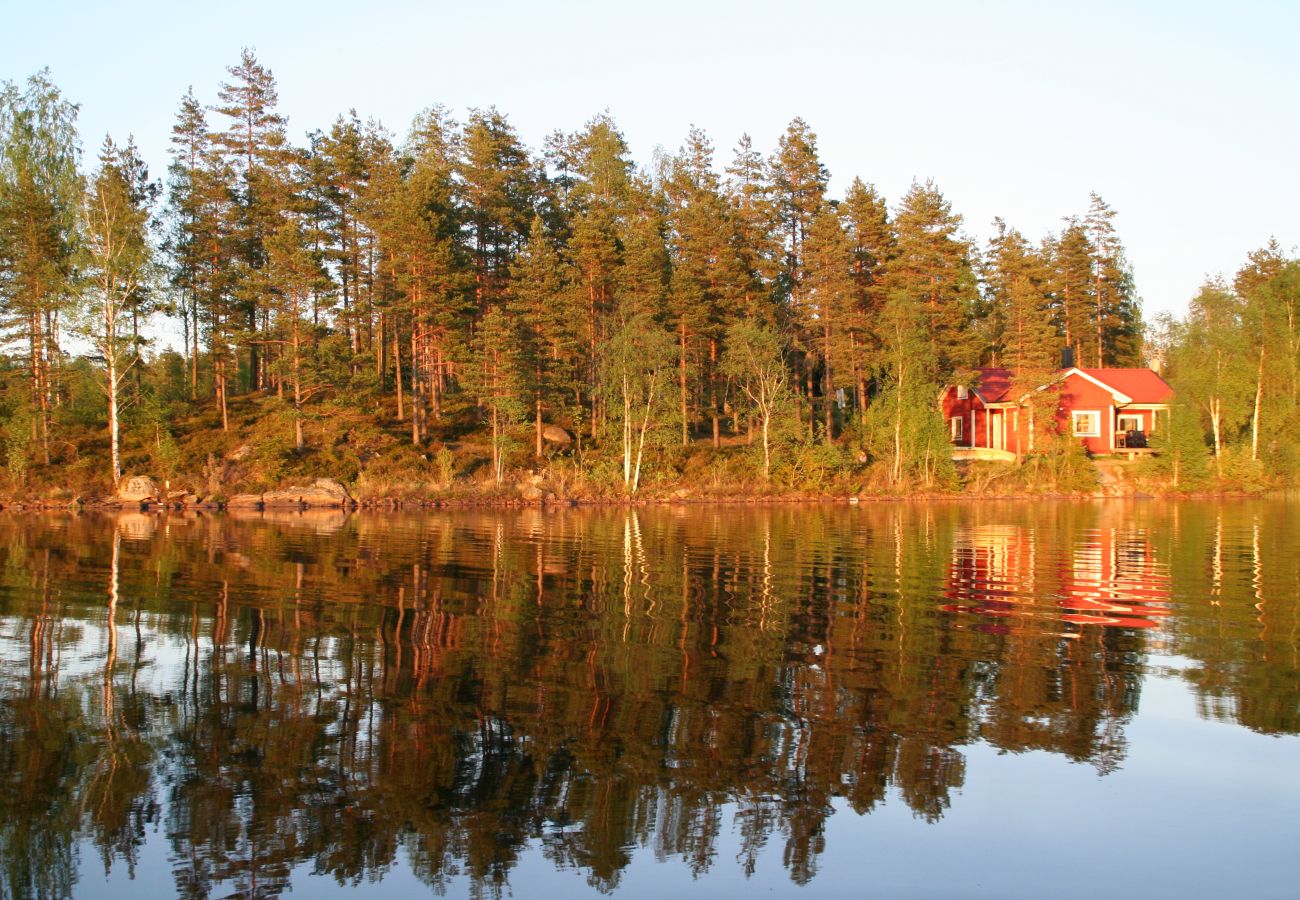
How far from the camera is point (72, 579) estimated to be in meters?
18.4

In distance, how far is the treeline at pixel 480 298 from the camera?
43781 mm

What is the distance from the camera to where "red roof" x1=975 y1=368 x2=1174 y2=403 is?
56.0m

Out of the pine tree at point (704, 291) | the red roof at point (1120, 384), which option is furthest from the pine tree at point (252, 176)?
the red roof at point (1120, 384)

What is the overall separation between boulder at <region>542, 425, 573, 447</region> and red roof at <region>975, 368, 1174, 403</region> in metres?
24.1

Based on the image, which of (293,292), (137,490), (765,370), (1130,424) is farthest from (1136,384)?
(137,490)

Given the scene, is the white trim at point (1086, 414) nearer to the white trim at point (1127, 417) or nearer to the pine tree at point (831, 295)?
the white trim at point (1127, 417)

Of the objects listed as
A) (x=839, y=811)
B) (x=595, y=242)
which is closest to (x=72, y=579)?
(x=839, y=811)

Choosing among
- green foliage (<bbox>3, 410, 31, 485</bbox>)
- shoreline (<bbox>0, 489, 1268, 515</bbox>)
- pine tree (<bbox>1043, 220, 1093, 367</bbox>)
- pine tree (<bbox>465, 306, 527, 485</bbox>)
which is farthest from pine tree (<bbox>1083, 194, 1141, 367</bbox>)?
green foliage (<bbox>3, 410, 31, 485</bbox>)

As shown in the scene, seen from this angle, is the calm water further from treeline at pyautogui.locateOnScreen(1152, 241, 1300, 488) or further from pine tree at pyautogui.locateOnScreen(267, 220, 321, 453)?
treeline at pyautogui.locateOnScreen(1152, 241, 1300, 488)

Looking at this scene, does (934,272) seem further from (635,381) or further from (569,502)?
(569,502)

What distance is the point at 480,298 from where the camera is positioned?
55.8 m

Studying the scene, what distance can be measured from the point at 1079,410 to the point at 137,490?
5039cm

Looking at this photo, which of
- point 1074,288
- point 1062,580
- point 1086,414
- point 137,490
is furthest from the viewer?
point 1074,288

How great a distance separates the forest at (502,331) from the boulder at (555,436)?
0.13 m
